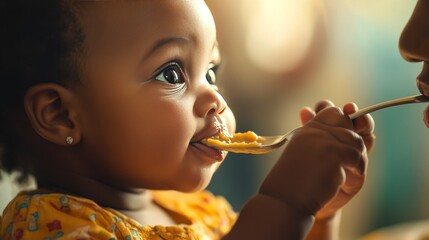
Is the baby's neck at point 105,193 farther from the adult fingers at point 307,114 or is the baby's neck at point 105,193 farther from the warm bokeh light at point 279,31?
the warm bokeh light at point 279,31

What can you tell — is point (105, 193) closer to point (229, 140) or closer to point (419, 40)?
point (229, 140)

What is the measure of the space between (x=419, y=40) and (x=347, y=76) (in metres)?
1.14

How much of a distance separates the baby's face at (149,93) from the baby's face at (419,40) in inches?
8.7

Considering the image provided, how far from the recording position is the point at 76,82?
2.15ft

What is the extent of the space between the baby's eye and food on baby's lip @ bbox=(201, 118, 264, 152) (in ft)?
0.23

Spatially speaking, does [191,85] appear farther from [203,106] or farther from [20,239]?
[20,239]

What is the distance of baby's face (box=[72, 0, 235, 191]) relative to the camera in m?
0.65

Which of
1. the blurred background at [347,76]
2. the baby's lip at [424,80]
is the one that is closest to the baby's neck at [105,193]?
the baby's lip at [424,80]

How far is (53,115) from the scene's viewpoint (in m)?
0.67

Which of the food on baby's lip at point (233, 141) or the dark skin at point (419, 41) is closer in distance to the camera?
the dark skin at point (419, 41)

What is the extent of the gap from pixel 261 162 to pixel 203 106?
89cm

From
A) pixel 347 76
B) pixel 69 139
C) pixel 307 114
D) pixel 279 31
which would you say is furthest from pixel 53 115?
pixel 347 76

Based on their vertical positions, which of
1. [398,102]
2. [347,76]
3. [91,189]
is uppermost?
→ [398,102]

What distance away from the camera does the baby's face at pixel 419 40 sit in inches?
21.6
